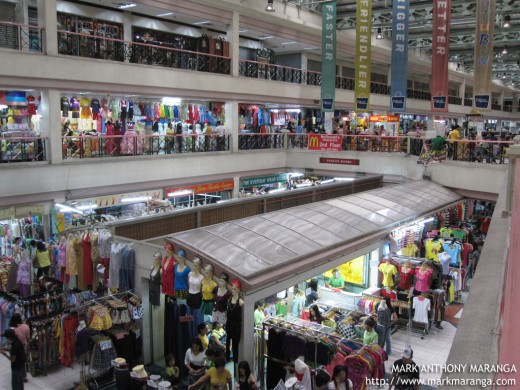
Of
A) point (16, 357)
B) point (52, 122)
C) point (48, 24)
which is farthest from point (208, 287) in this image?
point (48, 24)

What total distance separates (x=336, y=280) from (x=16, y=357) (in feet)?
23.3

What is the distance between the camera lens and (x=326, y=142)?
2077 centimetres

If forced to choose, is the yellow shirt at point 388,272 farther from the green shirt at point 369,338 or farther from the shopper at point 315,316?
the shopper at point 315,316

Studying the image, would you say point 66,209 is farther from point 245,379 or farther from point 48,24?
point 245,379

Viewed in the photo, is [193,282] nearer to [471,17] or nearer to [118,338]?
[118,338]

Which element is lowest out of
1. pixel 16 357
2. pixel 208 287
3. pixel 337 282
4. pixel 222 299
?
pixel 16 357

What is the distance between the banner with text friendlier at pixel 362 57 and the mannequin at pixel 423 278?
10.7 metres

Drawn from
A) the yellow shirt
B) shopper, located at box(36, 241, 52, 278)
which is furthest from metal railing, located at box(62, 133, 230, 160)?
the yellow shirt

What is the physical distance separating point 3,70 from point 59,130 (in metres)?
2.47

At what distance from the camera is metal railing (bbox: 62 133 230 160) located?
53.8ft

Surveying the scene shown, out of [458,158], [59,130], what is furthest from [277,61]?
[59,130]

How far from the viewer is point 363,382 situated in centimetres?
821

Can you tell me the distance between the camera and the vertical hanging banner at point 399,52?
2036 cm

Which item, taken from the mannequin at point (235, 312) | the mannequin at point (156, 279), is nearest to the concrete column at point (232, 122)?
the mannequin at point (156, 279)
